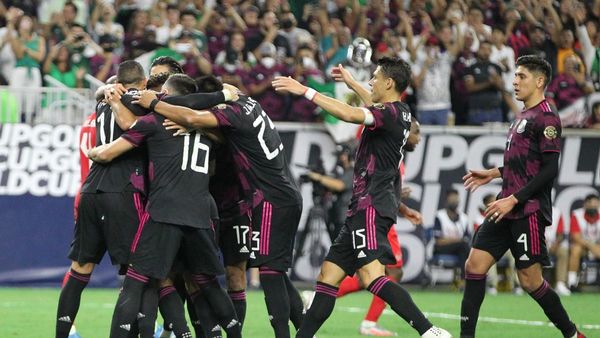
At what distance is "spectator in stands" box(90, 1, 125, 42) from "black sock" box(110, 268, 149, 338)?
33.1 ft

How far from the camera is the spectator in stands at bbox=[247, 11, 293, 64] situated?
18781 mm

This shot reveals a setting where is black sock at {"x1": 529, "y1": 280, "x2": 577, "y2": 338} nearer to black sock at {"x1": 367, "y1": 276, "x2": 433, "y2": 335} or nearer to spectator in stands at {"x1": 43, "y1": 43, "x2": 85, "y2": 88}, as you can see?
black sock at {"x1": 367, "y1": 276, "x2": 433, "y2": 335}

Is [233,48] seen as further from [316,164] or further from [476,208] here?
[476,208]

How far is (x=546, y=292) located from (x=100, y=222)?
11.9 ft

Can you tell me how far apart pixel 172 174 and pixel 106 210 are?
731mm

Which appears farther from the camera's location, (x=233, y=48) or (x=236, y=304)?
(x=233, y=48)

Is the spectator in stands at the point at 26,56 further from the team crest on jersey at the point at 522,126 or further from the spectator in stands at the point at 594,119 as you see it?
the team crest on jersey at the point at 522,126

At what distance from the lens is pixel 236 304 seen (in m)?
9.62

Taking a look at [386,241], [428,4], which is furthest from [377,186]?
[428,4]

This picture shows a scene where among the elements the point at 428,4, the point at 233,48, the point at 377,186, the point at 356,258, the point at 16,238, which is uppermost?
the point at 428,4

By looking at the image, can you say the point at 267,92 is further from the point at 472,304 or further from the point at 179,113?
the point at 179,113

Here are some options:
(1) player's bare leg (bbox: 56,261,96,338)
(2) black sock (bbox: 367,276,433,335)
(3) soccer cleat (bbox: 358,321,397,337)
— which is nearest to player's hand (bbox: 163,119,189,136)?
(1) player's bare leg (bbox: 56,261,96,338)

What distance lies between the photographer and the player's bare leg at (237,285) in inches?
376

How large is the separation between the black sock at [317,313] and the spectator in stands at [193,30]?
9.37m
